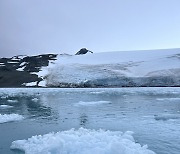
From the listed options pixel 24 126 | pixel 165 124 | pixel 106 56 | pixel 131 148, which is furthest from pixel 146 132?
pixel 106 56

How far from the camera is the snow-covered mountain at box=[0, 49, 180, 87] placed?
178ft

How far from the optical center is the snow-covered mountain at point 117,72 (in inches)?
2138

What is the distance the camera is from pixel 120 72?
60000 mm

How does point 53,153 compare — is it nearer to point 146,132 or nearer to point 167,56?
point 146,132

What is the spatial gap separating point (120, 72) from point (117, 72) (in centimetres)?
66

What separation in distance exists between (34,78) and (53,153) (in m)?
51.3

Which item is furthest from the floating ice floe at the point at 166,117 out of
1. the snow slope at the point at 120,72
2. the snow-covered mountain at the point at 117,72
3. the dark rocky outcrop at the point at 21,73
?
the dark rocky outcrop at the point at 21,73

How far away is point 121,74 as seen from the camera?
58.4 m

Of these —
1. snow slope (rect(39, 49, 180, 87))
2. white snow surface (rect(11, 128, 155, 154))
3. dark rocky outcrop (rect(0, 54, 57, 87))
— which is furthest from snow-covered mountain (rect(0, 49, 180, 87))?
white snow surface (rect(11, 128, 155, 154))

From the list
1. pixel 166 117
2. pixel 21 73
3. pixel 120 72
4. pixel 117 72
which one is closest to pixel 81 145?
pixel 166 117

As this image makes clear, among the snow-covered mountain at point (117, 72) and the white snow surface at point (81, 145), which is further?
the snow-covered mountain at point (117, 72)

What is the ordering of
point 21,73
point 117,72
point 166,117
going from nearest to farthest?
point 166,117
point 117,72
point 21,73

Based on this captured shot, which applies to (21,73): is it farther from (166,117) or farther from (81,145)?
(81,145)

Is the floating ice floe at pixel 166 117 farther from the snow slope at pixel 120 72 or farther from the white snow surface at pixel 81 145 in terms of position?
the snow slope at pixel 120 72
